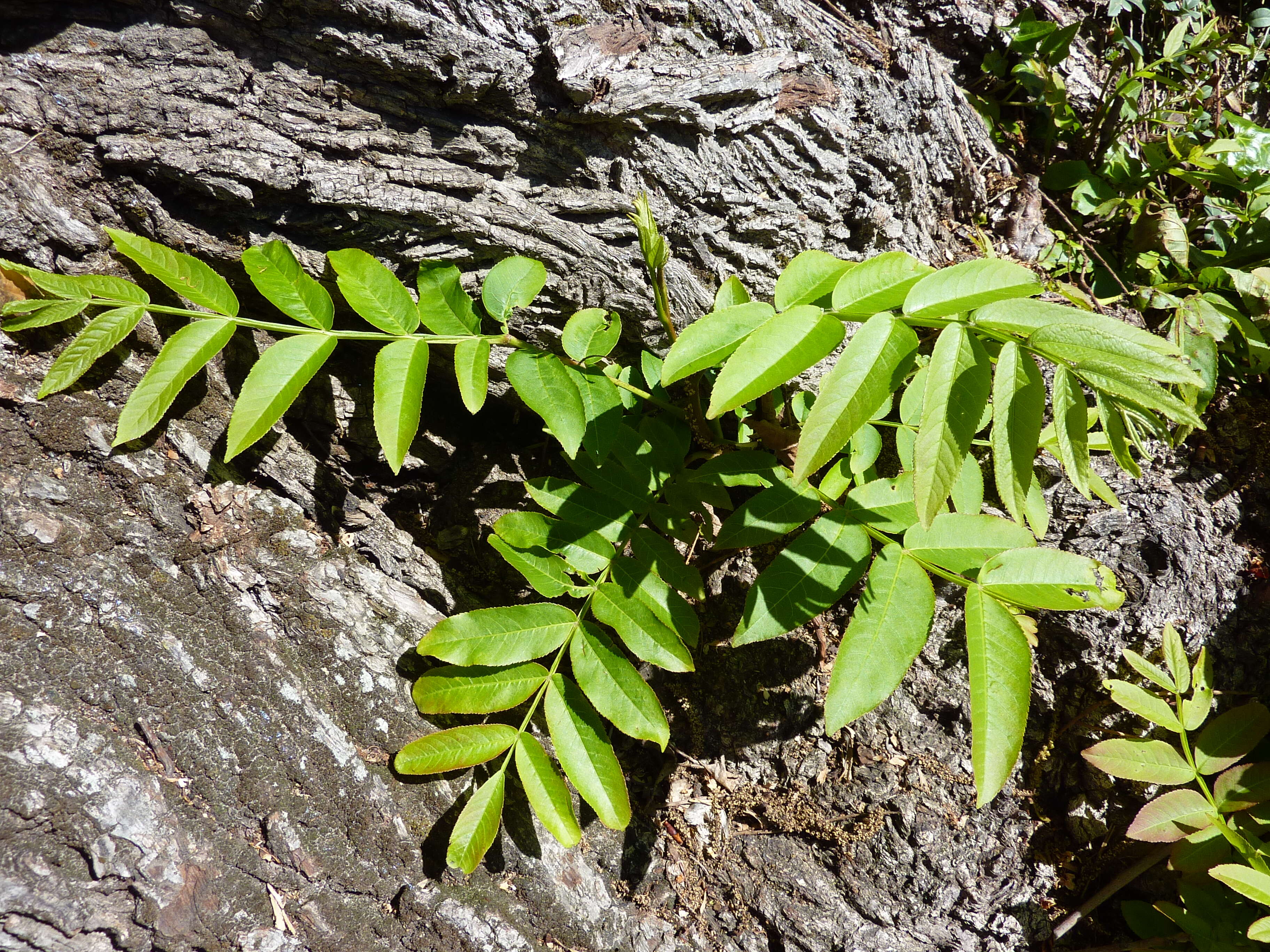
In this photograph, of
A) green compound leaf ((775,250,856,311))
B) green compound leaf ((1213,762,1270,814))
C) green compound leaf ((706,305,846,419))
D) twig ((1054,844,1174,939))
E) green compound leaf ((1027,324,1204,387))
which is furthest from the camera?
twig ((1054,844,1174,939))

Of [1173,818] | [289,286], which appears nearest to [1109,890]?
[1173,818]

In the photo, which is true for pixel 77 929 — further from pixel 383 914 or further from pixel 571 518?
pixel 571 518

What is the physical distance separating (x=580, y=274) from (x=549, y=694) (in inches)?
47.8

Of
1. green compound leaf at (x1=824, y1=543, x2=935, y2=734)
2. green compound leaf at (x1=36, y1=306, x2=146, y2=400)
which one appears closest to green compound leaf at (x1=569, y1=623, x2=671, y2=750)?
green compound leaf at (x1=824, y1=543, x2=935, y2=734)

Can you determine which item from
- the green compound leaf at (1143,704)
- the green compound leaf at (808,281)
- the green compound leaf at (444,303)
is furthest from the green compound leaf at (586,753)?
the green compound leaf at (1143,704)

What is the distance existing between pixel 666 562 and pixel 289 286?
118cm

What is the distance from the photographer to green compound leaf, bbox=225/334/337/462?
1.56 meters

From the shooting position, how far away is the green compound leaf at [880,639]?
143 cm

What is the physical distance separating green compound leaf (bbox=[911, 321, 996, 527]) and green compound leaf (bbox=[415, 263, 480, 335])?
1.13 metres

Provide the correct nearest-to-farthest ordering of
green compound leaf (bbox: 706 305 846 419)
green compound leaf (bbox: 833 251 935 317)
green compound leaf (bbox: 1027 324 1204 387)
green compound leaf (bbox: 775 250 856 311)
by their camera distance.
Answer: green compound leaf (bbox: 1027 324 1204 387)
green compound leaf (bbox: 706 305 846 419)
green compound leaf (bbox: 833 251 935 317)
green compound leaf (bbox: 775 250 856 311)

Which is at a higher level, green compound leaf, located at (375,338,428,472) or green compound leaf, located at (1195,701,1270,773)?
green compound leaf, located at (375,338,428,472)

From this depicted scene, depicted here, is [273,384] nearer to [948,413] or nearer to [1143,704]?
[948,413]

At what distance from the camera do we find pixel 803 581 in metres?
1.58

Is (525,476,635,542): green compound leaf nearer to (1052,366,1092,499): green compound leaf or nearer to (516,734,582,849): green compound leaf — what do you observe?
(516,734,582,849): green compound leaf
